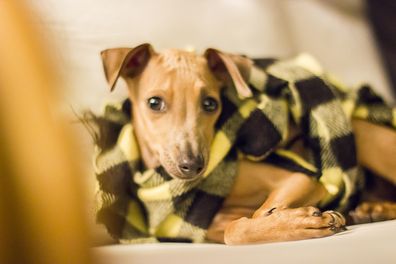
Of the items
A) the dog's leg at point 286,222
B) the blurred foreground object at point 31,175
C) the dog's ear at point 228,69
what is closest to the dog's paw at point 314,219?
the dog's leg at point 286,222

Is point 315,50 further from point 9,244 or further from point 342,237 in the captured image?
point 9,244

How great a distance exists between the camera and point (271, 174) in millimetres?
1127

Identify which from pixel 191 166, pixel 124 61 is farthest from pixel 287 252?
pixel 124 61

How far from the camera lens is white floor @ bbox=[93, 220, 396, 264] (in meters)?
0.85

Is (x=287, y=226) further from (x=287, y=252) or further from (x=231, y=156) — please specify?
(x=231, y=156)

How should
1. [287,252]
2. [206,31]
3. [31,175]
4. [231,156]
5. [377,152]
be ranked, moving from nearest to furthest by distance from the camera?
[31,175]
[287,252]
[231,156]
[377,152]
[206,31]

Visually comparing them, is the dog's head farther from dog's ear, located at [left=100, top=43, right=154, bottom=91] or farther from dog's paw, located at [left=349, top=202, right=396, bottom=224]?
dog's paw, located at [left=349, top=202, right=396, bottom=224]

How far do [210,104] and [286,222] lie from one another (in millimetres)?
252

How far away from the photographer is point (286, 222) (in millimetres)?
937

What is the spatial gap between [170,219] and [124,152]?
0.14 meters

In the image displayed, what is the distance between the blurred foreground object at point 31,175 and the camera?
675 mm

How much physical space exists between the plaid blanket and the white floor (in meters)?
0.08

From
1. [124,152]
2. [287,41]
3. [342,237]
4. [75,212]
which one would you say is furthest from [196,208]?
[287,41]

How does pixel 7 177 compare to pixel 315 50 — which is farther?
pixel 315 50
